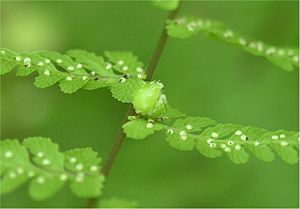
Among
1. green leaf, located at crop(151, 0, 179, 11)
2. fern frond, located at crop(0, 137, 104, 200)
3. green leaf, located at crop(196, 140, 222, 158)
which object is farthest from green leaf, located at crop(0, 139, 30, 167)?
green leaf, located at crop(151, 0, 179, 11)

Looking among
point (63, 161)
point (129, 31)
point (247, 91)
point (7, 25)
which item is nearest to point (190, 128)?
point (63, 161)

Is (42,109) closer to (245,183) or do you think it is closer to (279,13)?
(245,183)

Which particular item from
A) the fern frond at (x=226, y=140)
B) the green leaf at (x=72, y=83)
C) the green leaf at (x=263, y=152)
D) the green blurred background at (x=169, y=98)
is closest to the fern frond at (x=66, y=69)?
the green leaf at (x=72, y=83)

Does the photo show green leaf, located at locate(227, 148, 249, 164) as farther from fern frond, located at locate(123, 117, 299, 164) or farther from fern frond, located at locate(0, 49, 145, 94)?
fern frond, located at locate(0, 49, 145, 94)

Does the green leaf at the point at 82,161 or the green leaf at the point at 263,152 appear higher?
the green leaf at the point at 263,152

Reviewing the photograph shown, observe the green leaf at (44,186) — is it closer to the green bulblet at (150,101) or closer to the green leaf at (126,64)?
the green bulblet at (150,101)

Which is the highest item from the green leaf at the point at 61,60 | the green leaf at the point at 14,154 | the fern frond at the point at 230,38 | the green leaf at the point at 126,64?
the fern frond at the point at 230,38
